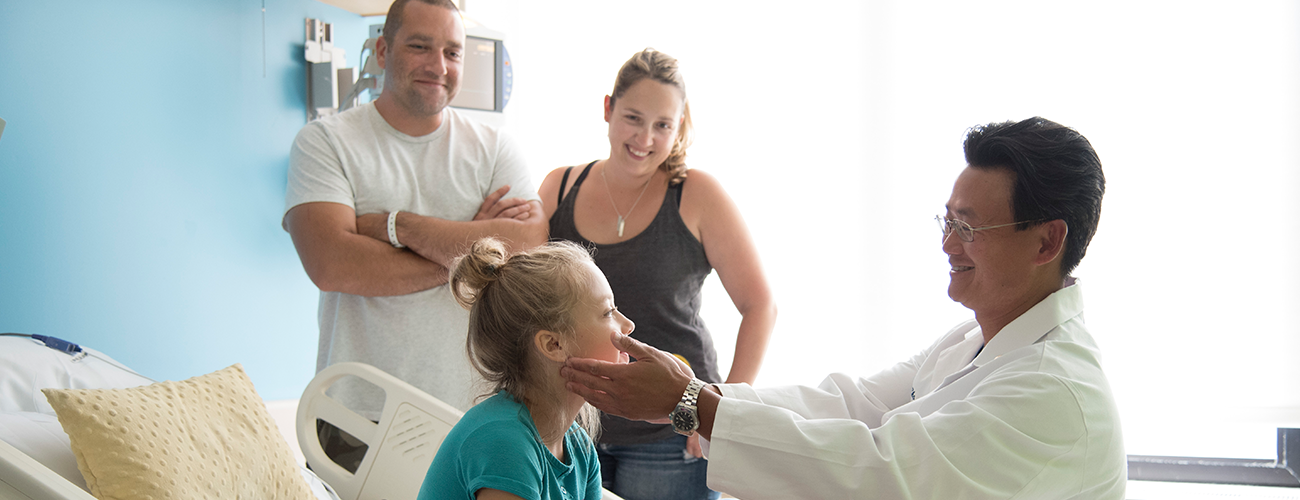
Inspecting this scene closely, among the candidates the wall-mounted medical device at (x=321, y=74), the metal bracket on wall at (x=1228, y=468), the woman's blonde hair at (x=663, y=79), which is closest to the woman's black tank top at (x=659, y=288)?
the woman's blonde hair at (x=663, y=79)

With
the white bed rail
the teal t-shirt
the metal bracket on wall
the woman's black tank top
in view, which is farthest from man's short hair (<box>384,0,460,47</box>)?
the metal bracket on wall

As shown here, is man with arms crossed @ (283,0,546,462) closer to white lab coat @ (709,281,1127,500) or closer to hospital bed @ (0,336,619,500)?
hospital bed @ (0,336,619,500)

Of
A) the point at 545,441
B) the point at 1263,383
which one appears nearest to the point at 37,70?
the point at 545,441

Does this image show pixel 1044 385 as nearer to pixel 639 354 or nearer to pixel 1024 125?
pixel 1024 125

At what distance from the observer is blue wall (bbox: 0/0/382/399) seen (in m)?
2.14

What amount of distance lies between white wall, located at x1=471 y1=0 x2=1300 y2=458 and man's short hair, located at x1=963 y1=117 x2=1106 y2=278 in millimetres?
1404

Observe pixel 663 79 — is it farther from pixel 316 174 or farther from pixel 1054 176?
pixel 1054 176

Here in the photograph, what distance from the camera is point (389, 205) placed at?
6.15 feet

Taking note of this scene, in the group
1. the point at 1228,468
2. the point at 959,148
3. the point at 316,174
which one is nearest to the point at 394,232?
the point at 316,174

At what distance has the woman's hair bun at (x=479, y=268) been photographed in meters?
1.35

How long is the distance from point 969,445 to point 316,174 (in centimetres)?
146

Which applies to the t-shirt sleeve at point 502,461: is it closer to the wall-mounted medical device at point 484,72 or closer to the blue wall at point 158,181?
the blue wall at point 158,181

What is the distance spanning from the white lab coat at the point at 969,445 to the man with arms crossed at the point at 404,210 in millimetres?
920

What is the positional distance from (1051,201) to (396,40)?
149 centimetres
